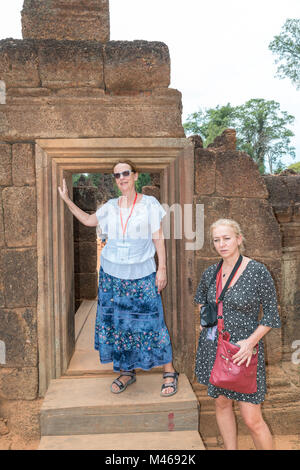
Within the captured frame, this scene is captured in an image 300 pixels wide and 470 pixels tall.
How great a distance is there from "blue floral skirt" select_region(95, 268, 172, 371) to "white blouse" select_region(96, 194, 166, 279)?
0.09 metres

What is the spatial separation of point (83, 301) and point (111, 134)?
4.17 meters

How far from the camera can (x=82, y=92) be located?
352 cm

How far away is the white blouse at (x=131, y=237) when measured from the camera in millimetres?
3062

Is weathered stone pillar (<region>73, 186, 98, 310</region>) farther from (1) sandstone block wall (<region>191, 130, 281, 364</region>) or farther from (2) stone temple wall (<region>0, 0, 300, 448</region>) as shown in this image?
(1) sandstone block wall (<region>191, 130, 281, 364</region>)

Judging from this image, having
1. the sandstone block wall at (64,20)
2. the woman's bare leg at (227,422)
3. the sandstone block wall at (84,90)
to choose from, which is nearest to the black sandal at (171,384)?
the woman's bare leg at (227,422)

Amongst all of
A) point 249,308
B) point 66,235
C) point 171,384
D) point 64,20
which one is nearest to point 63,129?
point 66,235

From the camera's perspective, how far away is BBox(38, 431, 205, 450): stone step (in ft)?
9.44

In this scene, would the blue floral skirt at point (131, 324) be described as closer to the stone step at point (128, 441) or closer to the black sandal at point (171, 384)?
the black sandal at point (171, 384)

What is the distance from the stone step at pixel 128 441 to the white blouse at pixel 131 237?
1307 millimetres

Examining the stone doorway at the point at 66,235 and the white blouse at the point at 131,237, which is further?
the stone doorway at the point at 66,235

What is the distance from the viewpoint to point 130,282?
3.15 meters

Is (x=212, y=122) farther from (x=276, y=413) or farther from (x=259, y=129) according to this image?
(x=276, y=413)

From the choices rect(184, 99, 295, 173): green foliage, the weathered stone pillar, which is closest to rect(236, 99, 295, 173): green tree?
rect(184, 99, 295, 173): green foliage
